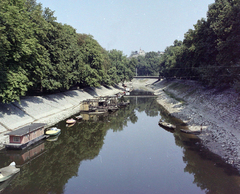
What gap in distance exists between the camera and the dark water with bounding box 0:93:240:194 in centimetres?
2116

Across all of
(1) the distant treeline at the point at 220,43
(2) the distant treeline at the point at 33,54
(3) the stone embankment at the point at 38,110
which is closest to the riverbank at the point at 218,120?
(1) the distant treeline at the point at 220,43

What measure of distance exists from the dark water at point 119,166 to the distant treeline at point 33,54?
1437 centimetres

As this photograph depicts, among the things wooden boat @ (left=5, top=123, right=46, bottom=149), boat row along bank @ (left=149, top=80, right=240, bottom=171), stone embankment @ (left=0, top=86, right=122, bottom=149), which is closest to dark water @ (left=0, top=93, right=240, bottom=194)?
wooden boat @ (left=5, top=123, right=46, bottom=149)

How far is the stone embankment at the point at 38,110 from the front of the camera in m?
35.5

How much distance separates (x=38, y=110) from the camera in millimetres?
46594

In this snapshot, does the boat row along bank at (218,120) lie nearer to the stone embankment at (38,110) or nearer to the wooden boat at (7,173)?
the wooden boat at (7,173)

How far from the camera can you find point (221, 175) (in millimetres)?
23000

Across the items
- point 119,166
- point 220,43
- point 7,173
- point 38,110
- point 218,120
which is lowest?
point 119,166

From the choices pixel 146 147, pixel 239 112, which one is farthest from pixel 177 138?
pixel 239 112

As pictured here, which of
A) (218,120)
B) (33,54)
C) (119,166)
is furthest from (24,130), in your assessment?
(218,120)

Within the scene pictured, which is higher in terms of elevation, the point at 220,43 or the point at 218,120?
the point at 220,43

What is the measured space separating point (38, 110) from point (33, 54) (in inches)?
543

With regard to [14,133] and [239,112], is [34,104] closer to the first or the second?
[14,133]

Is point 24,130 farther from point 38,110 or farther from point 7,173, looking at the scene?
point 38,110
